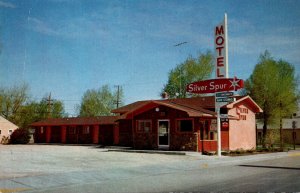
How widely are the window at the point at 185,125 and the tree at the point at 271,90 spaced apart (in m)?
23.4

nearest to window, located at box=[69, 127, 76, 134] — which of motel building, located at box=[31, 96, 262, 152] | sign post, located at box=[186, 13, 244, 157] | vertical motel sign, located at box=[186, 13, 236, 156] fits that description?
motel building, located at box=[31, 96, 262, 152]

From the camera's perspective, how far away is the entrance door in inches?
1161

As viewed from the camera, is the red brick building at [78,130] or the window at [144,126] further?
the red brick building at [78,130]

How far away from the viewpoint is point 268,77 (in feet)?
158

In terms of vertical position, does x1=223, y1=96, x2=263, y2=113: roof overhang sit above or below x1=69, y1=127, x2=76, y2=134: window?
above

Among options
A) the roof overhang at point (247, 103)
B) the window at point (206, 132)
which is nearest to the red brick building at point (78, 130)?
the window at point (206, 132)

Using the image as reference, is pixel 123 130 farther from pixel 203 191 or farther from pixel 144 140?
pixel 203 191

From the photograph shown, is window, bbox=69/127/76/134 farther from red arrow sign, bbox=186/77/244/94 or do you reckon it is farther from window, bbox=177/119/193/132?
red arrow sign, bbox=186/77/244/94

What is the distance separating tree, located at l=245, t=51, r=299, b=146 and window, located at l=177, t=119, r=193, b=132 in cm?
2342

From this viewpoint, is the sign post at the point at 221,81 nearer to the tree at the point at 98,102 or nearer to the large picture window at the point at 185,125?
the large picture window at the point at 185,125

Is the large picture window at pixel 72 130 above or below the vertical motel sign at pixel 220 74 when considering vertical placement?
below

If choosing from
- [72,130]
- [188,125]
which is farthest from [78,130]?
[188,125]

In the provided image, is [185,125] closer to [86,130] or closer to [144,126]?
[144,126]

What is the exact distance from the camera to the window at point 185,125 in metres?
28.2
